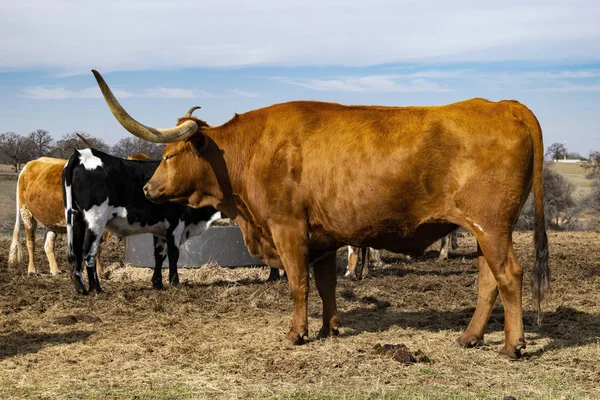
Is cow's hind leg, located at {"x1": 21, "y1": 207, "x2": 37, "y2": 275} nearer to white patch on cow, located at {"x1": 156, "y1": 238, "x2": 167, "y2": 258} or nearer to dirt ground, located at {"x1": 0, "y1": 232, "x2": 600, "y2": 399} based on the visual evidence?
dirt ground, located at {"x1": 0, "y1": 232, "x2": 600, "y2": 399}

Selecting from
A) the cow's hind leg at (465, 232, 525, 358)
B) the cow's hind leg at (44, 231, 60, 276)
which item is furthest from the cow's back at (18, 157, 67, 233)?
the cow's hind leg at (465, 232, 525, 358)

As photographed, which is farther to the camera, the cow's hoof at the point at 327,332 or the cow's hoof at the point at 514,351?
the cow's hoof at the point at 327,332

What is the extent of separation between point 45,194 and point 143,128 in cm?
573

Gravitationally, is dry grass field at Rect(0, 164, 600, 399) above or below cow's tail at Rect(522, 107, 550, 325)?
below

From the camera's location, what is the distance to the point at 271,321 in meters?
8.03

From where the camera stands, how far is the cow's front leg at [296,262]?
6863 mm

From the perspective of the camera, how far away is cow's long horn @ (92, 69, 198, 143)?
6.65 meters

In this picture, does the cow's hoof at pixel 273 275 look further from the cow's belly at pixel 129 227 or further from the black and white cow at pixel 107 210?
the cow's belly at pixel 129 227

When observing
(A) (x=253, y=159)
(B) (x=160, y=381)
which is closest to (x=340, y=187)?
(A) (x=253, y=159)

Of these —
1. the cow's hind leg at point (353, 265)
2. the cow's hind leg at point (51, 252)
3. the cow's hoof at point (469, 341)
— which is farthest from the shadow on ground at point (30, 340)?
Result: the cow's hind leg at point (353, 265)

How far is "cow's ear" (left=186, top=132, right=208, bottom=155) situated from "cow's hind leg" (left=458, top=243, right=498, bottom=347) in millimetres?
2794

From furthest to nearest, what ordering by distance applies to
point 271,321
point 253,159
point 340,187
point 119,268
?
point 119,268, point 271,321, point 253,159, point 340,187

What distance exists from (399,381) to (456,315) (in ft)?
9.83

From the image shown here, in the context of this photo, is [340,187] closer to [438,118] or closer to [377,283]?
[438,118]
